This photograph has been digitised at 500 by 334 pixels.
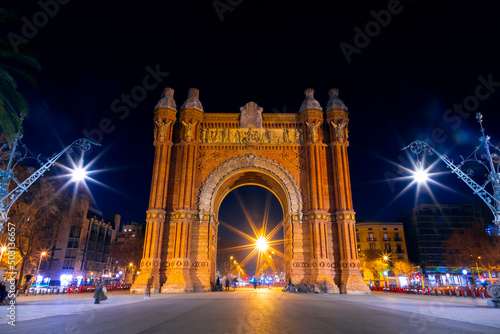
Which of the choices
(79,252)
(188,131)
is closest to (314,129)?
(188,131)

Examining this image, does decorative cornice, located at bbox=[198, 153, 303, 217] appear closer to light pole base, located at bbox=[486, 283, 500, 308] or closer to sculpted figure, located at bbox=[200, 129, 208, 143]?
sculpted figure, located at bbox=[200, 129, 208, 143]

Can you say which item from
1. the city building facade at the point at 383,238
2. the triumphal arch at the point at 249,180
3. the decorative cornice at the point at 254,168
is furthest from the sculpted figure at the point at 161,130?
the city building facade at the point at 383,238

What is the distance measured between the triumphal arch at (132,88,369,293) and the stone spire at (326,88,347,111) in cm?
11

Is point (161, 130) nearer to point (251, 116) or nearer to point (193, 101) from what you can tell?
point (193, 101)

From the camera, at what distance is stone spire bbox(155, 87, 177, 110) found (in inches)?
1280

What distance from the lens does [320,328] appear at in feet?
26.8

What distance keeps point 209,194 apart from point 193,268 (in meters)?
7.17

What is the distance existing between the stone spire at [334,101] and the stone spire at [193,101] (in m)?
14.0

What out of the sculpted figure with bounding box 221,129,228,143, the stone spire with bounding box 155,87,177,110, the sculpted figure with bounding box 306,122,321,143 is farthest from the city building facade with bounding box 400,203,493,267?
the stone spire with bounding box 155,87,177,110

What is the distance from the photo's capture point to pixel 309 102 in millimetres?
33250

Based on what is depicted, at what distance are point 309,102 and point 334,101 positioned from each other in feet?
8.99

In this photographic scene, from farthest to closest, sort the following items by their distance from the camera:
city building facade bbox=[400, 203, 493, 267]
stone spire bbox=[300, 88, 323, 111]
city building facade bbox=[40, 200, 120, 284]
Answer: city building facade bbox=[400, 203, 493, 267]
city building facade bbox=[40, 200, 120, 284]
stone spire bbox=[300, 88, 323, 111]

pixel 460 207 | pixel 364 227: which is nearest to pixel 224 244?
pixel 364 227

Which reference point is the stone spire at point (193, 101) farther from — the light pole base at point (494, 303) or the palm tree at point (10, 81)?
the light pole base at point (494, 303)
